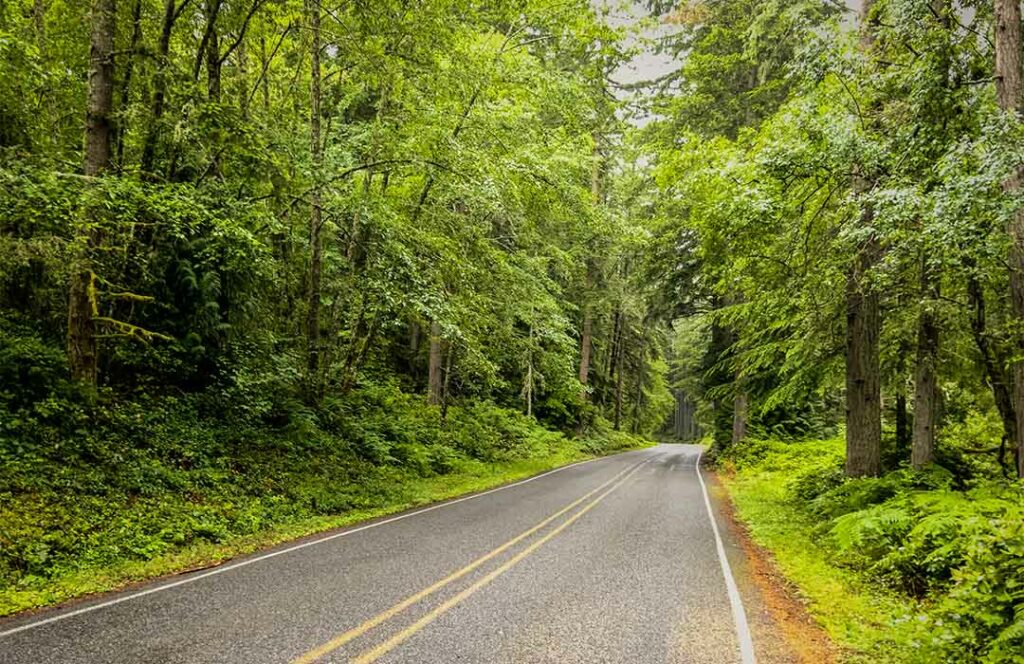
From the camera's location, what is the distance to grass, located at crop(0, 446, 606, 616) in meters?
6.00

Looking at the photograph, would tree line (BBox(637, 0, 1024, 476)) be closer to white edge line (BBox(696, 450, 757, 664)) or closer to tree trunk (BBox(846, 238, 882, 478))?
tree trunk (BBox(846, 238, 882, 478))

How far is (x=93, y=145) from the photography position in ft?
30.3

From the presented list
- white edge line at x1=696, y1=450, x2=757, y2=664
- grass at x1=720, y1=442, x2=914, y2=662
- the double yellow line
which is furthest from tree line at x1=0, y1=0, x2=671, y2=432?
grass at x1=720, y1=442, x2=914, y2=662

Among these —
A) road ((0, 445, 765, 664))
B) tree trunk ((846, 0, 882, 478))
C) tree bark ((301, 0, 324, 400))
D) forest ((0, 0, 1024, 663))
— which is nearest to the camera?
road ((0, 445, 765, 664))

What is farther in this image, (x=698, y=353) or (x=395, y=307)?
(x=698, y=353)

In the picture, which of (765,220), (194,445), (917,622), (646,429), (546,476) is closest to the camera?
(917,622)

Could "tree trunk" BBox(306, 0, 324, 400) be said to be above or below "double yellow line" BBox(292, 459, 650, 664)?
above

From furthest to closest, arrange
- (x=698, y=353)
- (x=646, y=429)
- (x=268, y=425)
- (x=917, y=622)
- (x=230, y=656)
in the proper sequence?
1. (x=646, y=429)
2. (x=698, y=353)
3. (x=268, y=425)
4. (x=917, y=622)
5. (x=230, y=656)

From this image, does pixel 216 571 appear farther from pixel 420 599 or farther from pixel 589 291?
pixel 589 291

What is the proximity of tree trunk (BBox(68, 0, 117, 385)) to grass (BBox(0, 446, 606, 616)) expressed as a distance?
4.14 meters

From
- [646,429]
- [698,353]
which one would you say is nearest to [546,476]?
[698,353]

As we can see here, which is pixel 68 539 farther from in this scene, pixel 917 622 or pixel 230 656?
pixel 917 622

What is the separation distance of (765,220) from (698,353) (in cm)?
3519

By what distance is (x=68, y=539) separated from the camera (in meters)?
7.01
